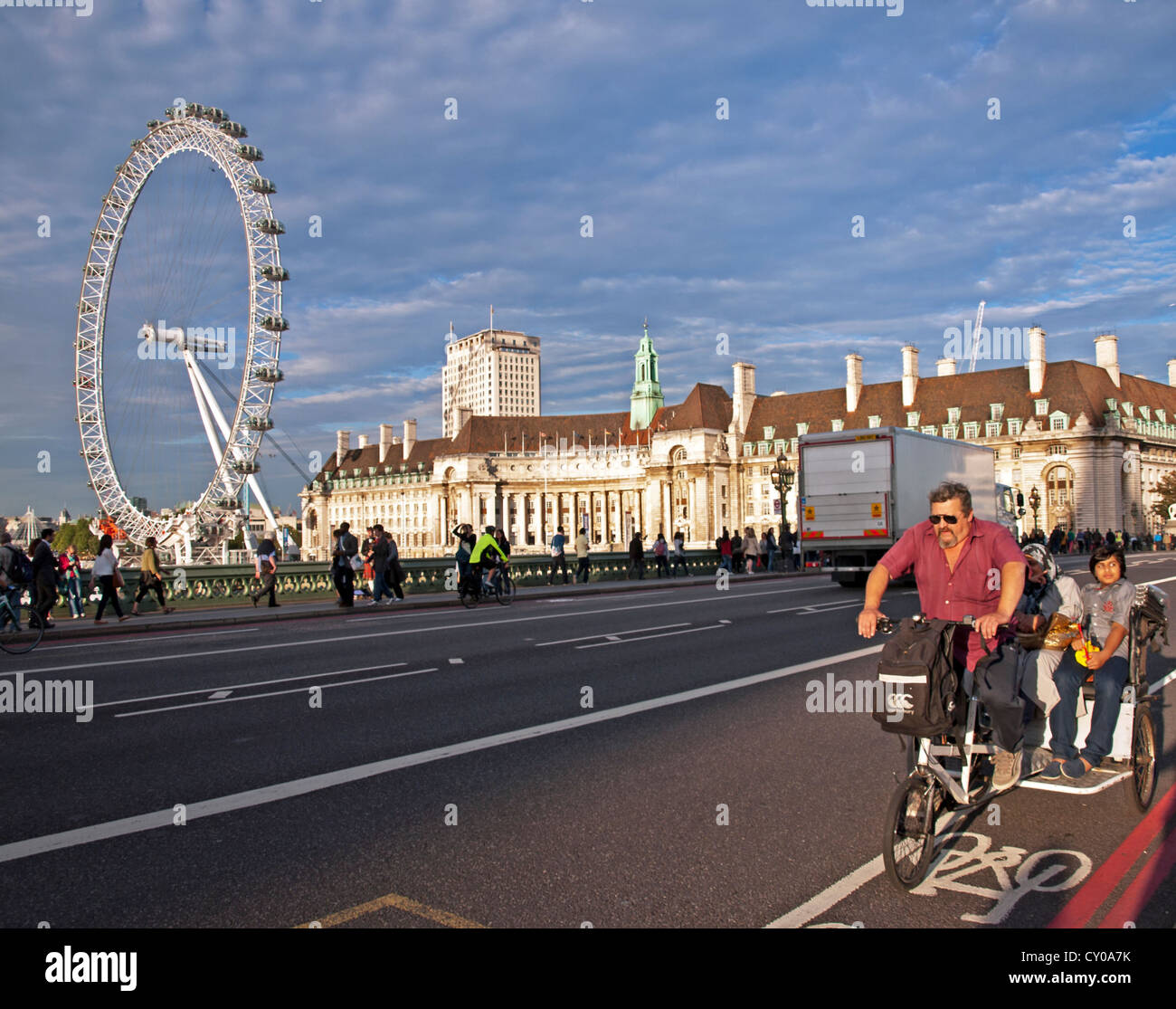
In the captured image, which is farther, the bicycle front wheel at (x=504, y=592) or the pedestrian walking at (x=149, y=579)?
the bicycle front wheel at (x=504, y=592)

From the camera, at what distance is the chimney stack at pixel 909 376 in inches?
4008

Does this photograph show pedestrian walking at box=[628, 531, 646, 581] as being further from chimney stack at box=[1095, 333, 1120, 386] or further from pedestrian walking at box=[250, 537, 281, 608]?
chimney stack at box=[1095, 333, 1120, 386]

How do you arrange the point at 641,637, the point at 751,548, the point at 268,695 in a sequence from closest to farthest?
the point at 268,695
the point at 641,637
the point at 751,548

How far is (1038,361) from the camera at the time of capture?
306 feet

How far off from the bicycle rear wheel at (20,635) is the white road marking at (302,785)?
40.6ft

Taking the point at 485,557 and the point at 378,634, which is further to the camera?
the point at 485,557

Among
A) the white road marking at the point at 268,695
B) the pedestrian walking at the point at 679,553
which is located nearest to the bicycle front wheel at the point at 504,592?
the white road marking at the point at 268,695

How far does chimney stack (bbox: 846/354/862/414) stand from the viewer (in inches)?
4176

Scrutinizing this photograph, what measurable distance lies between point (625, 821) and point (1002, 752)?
2.29 m

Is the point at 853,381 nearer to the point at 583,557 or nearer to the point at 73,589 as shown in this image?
the point at 583,557

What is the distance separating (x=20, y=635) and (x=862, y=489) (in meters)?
22.4

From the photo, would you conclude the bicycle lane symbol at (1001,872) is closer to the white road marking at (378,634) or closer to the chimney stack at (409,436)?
the white road marking at (378,634)

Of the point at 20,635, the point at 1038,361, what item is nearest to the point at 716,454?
the point at 1038,361

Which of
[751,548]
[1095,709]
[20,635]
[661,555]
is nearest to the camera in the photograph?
[1095,709]
